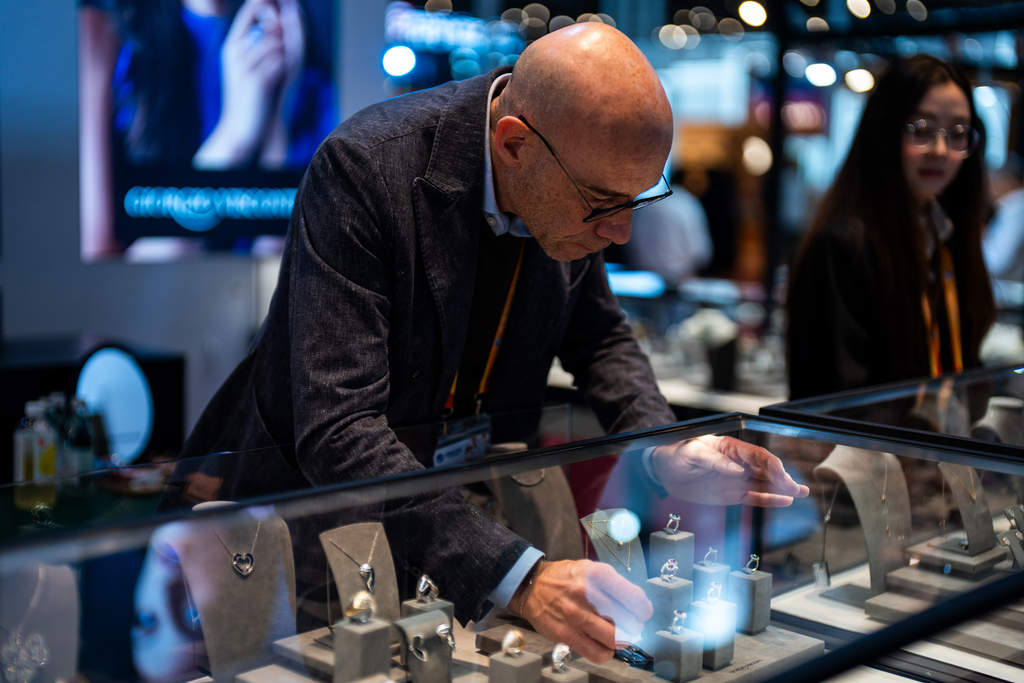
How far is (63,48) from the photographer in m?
3.90

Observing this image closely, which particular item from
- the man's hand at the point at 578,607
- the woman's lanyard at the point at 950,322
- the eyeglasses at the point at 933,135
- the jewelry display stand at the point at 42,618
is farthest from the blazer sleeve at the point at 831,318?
the jewelry display stand at the point at 42,618

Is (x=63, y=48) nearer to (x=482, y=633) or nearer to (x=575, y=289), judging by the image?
(x=575, y=289)

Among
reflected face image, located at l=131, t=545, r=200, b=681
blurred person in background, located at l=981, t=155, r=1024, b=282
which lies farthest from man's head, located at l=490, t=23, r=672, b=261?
blurred person in background, located at l=981, t=155, r=1024, b=282

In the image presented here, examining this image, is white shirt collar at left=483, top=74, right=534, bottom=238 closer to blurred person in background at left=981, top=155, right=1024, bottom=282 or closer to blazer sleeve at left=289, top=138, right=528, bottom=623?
blazer sleeve at left=289, top=138, right=528, bottom=623

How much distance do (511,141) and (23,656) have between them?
79cm

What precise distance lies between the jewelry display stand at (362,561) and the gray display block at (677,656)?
0.33 m

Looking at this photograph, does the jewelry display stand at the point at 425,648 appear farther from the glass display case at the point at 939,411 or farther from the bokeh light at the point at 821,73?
the bokeh light at the point at 821,73

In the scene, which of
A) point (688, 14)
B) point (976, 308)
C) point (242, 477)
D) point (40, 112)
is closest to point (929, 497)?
point (242, 477)

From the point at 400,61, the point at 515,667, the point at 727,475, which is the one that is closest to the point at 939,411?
the point at 727,475

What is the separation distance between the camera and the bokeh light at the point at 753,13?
6354 mm

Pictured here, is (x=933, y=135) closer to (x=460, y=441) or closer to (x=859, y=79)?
(x=460, y=441)

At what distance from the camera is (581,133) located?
1137 mm

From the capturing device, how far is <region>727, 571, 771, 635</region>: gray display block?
1.23 metres

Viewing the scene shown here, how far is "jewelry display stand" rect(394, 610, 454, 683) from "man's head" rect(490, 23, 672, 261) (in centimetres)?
53
